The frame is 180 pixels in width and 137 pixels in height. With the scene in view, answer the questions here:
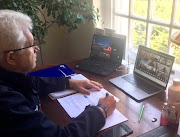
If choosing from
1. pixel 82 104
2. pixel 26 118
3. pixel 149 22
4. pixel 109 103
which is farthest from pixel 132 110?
pixel 149 22

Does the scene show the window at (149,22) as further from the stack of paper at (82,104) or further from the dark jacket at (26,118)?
the dark jacket at (26,118)

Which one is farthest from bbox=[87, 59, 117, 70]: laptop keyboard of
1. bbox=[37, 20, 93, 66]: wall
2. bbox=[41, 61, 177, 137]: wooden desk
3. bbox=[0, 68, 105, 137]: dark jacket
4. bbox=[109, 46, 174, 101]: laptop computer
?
bbox=[0, 68, 105, 137]: dark jacket

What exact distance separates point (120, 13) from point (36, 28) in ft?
2.63

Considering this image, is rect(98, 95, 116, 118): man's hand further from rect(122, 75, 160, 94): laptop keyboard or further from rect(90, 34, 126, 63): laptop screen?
rect(90, 34, 126, 63): laptop screen

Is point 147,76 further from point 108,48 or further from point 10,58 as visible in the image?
point 10,58

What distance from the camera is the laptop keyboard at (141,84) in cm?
131

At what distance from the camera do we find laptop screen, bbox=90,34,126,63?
1678mm

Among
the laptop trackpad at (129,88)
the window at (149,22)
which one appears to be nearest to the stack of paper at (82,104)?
the laptop trackpad at (129,88)

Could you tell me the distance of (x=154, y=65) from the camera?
1.36 metres

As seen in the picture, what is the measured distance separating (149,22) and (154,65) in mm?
446

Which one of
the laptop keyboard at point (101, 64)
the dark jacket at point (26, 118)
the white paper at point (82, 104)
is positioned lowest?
the white paper at point (82, 104)

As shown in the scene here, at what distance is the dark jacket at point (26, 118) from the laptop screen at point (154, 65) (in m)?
0.53

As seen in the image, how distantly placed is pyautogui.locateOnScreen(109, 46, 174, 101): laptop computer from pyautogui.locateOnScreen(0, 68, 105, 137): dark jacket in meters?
0.40

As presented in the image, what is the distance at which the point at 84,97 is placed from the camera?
49.8 inches
